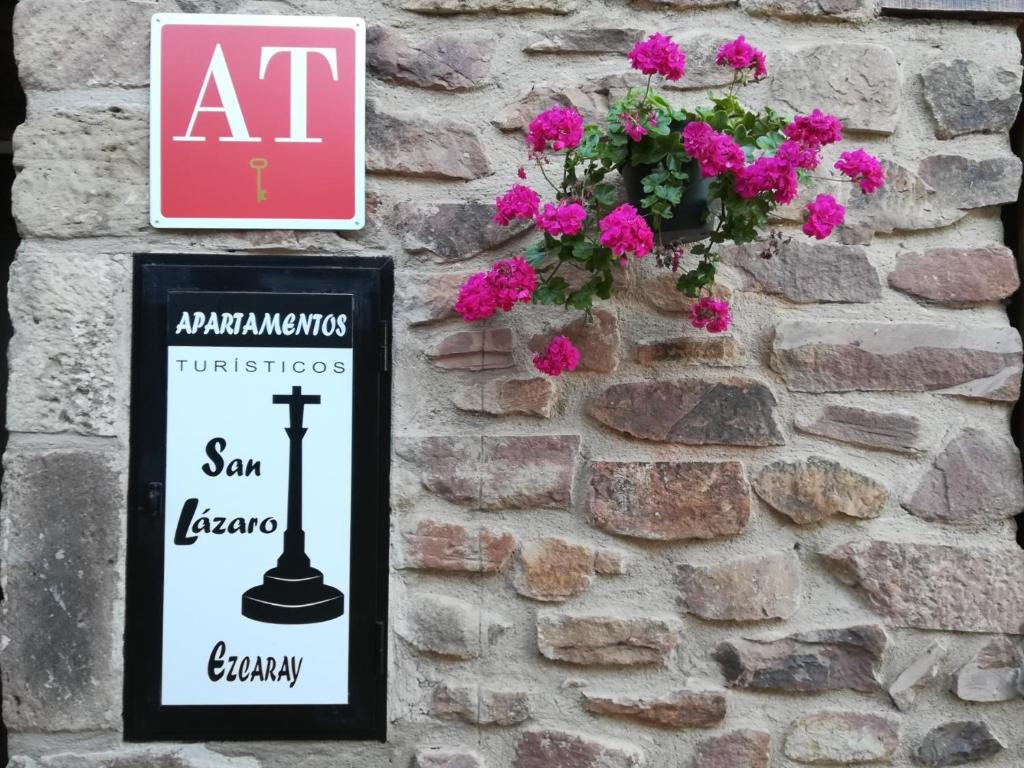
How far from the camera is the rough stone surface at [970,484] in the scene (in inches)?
74.2

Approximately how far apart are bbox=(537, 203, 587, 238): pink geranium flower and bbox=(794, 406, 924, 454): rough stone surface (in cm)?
63

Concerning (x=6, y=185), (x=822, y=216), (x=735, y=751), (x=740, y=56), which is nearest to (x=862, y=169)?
(x=822, y=216)

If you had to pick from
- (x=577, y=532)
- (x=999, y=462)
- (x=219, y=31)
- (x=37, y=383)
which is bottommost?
(x=577, y=532)

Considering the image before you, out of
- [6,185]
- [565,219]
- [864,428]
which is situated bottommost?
[864,428]

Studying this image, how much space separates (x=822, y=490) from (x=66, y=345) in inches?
58.7

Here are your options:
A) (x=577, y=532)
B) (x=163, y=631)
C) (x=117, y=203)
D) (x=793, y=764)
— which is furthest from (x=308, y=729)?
(x=117, y=203)

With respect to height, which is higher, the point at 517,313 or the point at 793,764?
the point at 517,313

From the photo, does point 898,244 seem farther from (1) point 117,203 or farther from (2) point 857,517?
(1) point 117,203

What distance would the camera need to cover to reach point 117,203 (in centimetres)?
187

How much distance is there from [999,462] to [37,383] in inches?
74.2

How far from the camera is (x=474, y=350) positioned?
188 cm

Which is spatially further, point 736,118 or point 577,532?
point 577,532

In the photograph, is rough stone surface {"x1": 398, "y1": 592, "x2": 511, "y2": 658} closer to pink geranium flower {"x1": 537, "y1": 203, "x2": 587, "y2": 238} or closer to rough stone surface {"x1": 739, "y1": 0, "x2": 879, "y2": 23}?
pink geranium flower {"x1": 537, "y1": 203, "x2": 587, "y2": 238}

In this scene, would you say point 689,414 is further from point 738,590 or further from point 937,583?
point 937,583
